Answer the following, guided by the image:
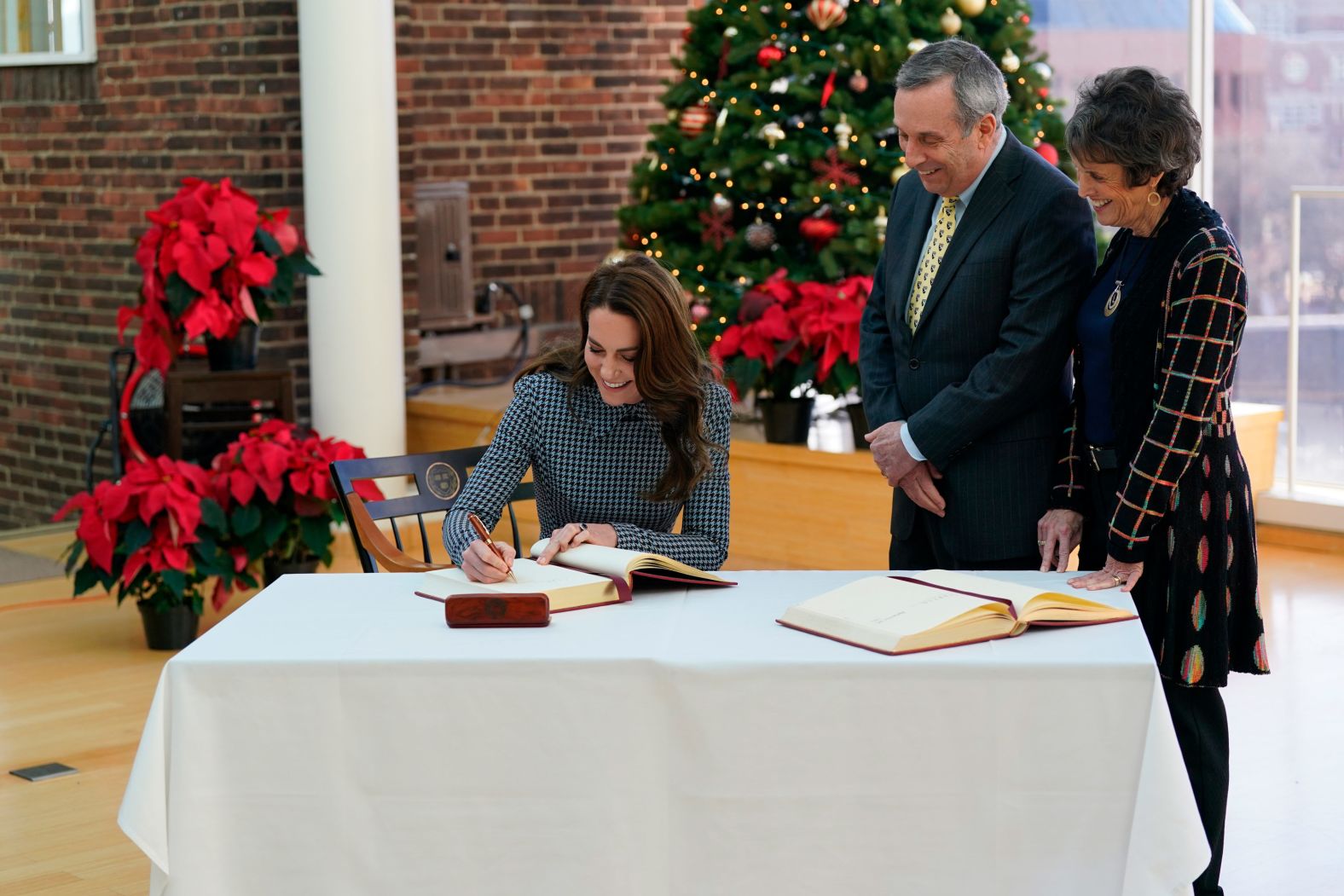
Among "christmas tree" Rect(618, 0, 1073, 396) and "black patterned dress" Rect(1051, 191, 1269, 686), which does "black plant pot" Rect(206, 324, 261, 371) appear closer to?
"christmas tree" Rect(618, 0, 1073, 396)

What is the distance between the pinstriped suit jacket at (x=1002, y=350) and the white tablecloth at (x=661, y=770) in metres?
0.60

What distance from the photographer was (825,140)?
5785 mm

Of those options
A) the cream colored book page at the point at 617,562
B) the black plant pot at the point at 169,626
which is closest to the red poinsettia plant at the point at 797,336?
the black plant pot at the point at 169,626

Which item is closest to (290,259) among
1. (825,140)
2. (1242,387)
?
(825,140)

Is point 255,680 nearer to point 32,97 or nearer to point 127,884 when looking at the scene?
point 127,884

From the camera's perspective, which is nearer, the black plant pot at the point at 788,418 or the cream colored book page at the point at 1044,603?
the cream colored book page at the point at 1044,603

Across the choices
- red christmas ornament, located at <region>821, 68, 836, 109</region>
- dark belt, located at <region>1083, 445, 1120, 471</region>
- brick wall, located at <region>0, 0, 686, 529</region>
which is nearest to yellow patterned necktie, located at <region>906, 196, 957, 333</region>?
dark belt, located at <region>1083, 445, 1120, 471</region>

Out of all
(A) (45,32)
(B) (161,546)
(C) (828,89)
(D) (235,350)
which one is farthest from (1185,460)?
(A) (45,32)

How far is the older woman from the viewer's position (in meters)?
2.42

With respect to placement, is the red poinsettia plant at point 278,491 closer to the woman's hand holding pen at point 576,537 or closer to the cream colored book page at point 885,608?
the woman's hand holding pen at point 576,537

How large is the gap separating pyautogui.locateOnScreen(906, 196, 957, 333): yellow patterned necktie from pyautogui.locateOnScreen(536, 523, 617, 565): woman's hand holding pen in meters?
0.63

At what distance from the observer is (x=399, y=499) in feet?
10.7

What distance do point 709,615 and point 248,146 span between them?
4553 millimetres

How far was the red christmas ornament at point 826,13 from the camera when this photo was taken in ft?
18.5
